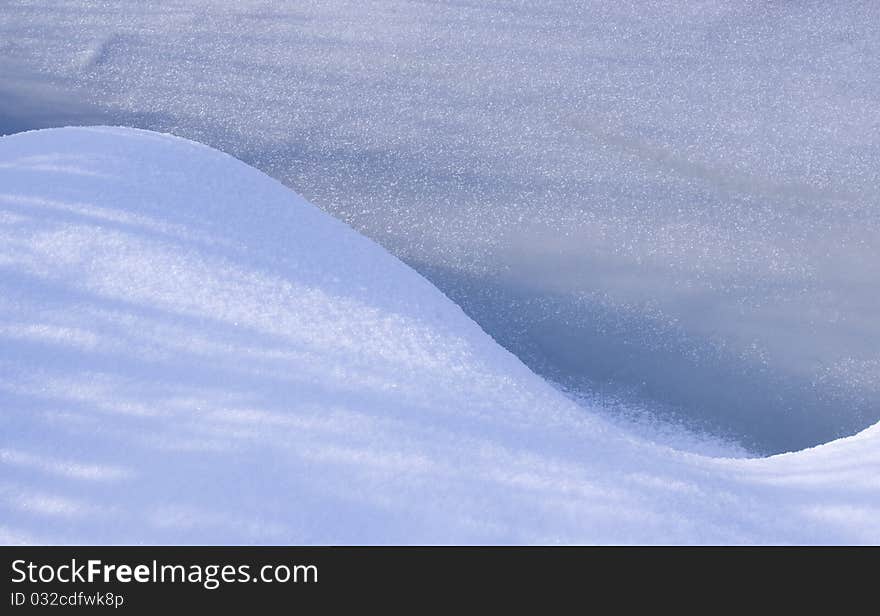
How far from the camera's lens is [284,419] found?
4.81 feet

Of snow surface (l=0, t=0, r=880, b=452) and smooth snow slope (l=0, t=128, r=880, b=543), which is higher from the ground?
snow surface (l=0, t=0, r=880, b=452)

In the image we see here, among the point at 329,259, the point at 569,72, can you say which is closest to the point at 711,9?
the point at 569,72

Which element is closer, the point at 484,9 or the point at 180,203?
the point at 180,203

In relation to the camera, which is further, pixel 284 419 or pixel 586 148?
pixel 586 148

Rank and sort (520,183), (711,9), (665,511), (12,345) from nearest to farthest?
(665,511), (12,345), (520,183), (711,9)

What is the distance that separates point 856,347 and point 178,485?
1.38 meters

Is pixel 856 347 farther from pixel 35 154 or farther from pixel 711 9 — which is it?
pixel 35 154

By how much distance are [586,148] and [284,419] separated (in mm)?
1293

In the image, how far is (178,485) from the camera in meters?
1.35

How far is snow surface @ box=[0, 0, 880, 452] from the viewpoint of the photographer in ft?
6.32

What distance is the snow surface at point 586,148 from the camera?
1.93m

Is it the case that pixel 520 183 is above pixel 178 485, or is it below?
above

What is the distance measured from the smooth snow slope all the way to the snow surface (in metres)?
0.24
